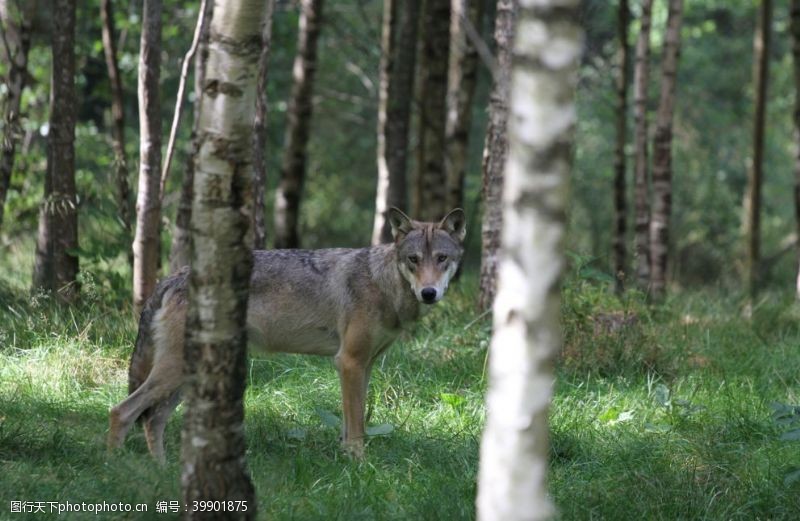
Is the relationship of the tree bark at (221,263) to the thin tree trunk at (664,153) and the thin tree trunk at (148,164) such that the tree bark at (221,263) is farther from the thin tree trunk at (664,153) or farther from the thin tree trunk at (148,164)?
the thin tree trunk at (664,153)

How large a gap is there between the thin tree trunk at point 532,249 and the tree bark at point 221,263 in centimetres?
138

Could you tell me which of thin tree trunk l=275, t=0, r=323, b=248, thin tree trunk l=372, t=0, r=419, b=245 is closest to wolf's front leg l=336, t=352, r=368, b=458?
thin tree trunk l=275, t=0, r=323, b=248

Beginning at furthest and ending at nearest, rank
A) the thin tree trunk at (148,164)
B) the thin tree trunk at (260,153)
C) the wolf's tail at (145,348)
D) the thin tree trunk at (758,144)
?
the thin tree trunk at (758,144) → the thin tree trunk at (260,153) → the thin tree trunk at (148,164) → the wolf's tail at (145,348)

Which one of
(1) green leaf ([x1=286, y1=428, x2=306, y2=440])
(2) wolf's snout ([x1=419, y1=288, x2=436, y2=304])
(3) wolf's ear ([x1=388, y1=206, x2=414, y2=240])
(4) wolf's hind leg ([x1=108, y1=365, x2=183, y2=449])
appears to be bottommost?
(1) green leaf ([x1=286, y1=428, x2=306, y2=440])

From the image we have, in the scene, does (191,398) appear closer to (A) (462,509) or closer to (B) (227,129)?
(B) (227,129)

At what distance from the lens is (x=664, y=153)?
1211 centimetres

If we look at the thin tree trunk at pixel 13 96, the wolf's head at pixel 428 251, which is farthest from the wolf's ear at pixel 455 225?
the thin tree trunk at pixel 13 96

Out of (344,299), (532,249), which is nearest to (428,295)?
(344,299)

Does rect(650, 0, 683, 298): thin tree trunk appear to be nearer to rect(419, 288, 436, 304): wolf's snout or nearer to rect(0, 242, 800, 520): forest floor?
rect(0, 242, 800, 520): forest floor

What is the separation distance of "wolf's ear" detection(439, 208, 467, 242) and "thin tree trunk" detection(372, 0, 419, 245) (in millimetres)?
5730

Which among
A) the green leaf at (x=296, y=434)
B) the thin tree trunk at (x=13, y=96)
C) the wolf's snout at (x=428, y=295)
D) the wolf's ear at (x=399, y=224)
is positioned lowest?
the green leaf at (x=296, y=434)

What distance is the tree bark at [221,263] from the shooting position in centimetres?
403

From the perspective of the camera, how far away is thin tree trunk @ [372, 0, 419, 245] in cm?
1329

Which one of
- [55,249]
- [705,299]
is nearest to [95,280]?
[55,249]
